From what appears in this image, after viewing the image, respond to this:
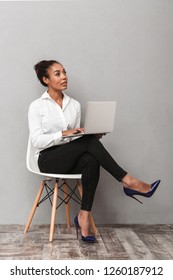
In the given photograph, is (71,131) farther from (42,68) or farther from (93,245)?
(93,245)

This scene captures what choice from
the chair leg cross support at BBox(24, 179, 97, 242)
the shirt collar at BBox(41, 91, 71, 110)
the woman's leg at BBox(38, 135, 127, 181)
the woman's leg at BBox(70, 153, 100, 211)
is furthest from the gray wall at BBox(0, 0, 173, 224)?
the woman's leg at BBox(70, 153, 100, 211)

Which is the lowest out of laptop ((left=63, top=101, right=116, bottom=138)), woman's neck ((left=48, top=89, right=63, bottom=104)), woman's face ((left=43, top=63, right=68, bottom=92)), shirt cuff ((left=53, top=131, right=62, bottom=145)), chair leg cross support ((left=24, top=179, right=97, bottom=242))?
chair leg cross support ((left=24, top=179, right=97, bottom=242))

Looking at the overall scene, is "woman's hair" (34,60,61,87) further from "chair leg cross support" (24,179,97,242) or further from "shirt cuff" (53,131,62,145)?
"chair leg cross support" (24,179,97,242)

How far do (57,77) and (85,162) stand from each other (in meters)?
0.63

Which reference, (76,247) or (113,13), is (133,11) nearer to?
(113,13)

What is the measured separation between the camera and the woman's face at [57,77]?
3.26 metres

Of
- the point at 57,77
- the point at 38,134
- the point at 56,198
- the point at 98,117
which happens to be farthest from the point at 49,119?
the point at 56,198

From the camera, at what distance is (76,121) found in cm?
338

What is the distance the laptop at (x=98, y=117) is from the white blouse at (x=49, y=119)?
0.16 meters

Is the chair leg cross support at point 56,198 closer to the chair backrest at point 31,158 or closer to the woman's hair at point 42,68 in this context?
the chair backrest at point 31,158

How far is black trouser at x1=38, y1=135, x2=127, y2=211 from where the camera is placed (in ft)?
10.0

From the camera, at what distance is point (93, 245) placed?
2.98 m

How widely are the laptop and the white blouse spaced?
0.54 feet
